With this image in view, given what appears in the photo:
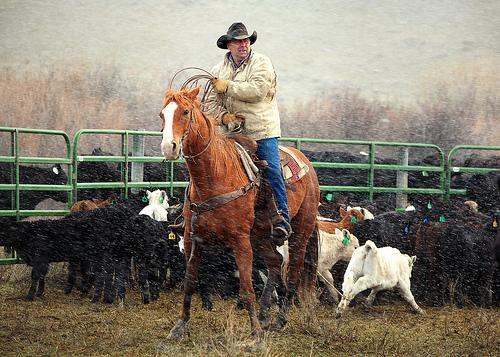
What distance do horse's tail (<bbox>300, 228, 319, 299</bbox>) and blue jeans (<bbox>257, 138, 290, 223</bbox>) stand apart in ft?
4.37

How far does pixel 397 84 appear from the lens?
83.7ft

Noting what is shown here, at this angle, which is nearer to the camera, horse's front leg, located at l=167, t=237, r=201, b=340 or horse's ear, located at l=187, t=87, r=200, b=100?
horse's ear, located at l=187, t=87, r=200, b=100

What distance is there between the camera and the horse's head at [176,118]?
655cm

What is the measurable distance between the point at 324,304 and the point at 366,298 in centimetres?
51

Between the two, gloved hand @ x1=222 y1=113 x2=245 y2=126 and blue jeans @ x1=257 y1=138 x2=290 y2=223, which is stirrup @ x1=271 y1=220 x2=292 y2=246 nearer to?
blue jeans @ x1=257 y1=138 x2=290 y2=223

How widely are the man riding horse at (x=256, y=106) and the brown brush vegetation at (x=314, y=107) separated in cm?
1196

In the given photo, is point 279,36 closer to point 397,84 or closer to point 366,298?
point 397,84

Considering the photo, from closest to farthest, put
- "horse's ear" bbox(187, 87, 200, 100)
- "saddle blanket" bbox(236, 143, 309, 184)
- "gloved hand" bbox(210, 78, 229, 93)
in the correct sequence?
1. "horse's ear" bbox(187, 87, 200, 100)
2. "gloved hand" bbox(210, 78, 229, 93)
3. "saddle blanket" bbox(236, 143, 309, 184)

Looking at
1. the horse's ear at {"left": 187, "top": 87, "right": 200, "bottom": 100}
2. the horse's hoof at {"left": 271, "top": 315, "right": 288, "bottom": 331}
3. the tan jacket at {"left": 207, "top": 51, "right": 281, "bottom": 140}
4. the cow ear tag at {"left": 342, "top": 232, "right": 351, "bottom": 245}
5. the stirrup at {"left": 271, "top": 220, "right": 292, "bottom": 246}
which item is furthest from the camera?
the cow ear tag at {"left": 342, "top": 232, "right": 351, "bottom": 245}

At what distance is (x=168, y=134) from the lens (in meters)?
6.61

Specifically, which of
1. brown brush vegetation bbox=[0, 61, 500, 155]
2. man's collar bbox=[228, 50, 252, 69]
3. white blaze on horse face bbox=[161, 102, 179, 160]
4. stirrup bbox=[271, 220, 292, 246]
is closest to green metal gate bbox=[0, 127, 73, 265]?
man's collar bbox=[228, 50, 252, 69]

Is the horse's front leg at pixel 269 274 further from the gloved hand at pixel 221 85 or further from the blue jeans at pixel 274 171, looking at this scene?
the gloved hand at pixel 221 85

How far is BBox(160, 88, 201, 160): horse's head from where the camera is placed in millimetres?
6551

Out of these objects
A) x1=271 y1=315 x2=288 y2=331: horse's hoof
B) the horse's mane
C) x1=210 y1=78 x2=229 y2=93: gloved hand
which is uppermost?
x1=210 y1=78 x2=229 y2=93: gloved hand
